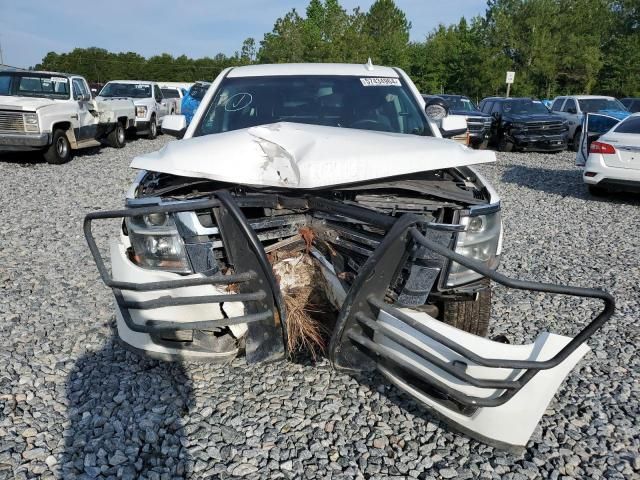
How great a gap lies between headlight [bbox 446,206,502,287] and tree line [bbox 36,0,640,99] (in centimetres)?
3225

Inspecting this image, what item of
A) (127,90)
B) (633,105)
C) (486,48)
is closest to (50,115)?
(127,90)

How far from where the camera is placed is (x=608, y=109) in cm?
1628

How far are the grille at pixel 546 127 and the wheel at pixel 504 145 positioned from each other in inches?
28.4

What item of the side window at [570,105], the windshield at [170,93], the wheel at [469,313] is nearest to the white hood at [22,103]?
the wheel at [469,313]

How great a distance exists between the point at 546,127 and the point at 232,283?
1468 cm

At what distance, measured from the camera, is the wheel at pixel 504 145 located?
15.5 meters

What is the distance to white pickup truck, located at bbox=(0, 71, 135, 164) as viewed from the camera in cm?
1054

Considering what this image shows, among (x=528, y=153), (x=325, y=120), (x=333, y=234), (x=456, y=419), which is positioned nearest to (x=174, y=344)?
(x=333, y=234)

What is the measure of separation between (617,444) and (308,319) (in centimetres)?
161

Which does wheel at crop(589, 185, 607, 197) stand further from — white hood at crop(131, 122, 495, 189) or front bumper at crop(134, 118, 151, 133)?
front bumper at crop(134, 118, 151, 133)

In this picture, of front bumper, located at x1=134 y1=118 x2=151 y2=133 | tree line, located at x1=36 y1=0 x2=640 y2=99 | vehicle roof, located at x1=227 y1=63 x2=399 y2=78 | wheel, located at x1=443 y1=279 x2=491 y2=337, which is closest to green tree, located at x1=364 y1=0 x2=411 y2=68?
tree line, located at x1=36 y1=0 x2=640 y2=99

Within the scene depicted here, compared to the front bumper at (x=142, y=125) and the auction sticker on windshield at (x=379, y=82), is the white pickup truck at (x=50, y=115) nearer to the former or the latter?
the front bumper at (x=142, y=125)

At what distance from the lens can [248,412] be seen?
9.21ft

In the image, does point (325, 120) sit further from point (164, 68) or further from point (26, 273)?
point (164, 68)
